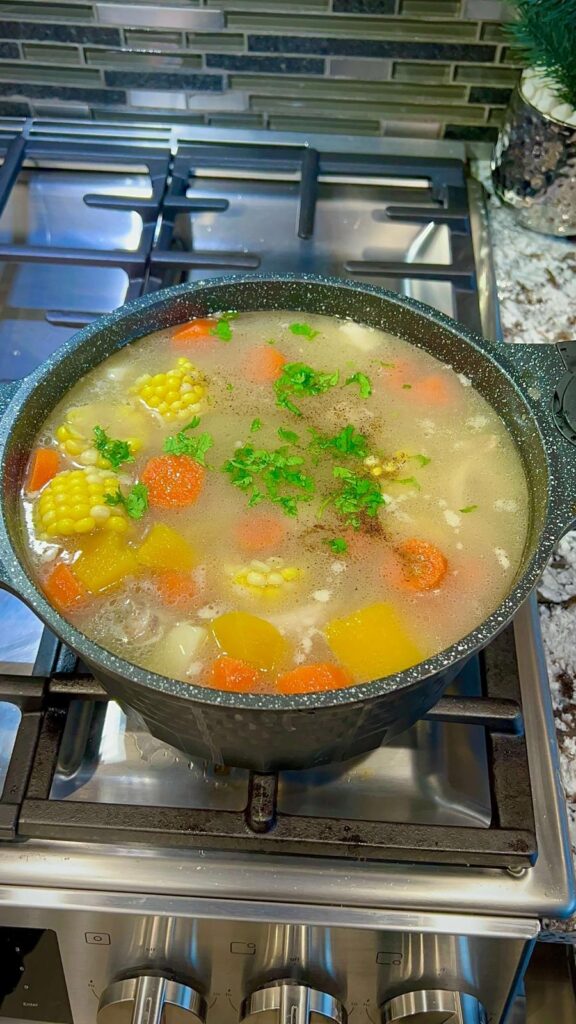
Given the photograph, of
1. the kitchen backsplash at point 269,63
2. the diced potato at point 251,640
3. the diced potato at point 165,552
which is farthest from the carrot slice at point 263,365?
the kitchen backsplash at point 269,63

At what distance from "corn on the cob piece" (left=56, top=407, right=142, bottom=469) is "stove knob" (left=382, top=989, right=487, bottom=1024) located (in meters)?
0.74

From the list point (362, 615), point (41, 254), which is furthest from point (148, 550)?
point (41, 254)

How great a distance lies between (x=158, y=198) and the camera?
158cm

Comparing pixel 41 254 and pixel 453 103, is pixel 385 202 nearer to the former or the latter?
pixel 453 103

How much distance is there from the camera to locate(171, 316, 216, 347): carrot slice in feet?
4.03

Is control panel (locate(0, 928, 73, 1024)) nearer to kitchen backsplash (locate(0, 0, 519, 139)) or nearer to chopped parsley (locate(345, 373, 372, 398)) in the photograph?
chopped parsley (locate(345, 373, 372, 398))

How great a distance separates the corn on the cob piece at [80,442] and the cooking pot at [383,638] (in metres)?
0.03

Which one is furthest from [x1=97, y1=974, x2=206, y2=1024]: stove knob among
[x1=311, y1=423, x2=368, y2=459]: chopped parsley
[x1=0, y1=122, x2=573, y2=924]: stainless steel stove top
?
[x1=311, y1=423, x2=368, y2=459]: chopped parsley

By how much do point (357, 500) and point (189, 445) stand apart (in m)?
0.24

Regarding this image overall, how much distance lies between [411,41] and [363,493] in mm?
1062

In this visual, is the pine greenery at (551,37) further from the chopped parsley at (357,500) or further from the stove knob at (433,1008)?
the stove knob at (433,1008)

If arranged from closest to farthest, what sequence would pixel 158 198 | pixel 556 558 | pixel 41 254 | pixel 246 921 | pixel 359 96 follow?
pixel 246 921, pixel 556 558, pixel 41 254, pixel 158 198, pixel 359 96

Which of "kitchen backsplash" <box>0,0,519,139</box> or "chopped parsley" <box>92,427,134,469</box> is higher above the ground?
"kitchen backsplash" <box>0,0,519,139</box>

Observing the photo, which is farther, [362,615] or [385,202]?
[385,202]
